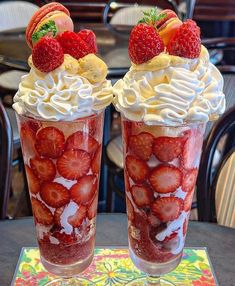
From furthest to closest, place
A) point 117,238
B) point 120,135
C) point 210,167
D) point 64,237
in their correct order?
1. point 120,135
2. point 210,167
3. point 117,238
4. point 64,237

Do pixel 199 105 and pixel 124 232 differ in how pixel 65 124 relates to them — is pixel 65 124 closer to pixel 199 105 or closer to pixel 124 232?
pixel 199 105

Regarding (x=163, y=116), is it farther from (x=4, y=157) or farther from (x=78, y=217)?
(x=4, y=157)

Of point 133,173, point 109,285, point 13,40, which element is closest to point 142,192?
point 133,173


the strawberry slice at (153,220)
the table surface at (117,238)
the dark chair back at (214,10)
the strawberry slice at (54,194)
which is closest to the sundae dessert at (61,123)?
the strawberry slice at (54,194)

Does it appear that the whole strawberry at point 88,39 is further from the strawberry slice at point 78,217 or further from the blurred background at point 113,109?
the blurred background at point 113,109

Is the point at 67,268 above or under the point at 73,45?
under

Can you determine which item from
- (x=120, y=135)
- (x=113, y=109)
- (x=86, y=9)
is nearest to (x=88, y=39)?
(x=120, y=135)
